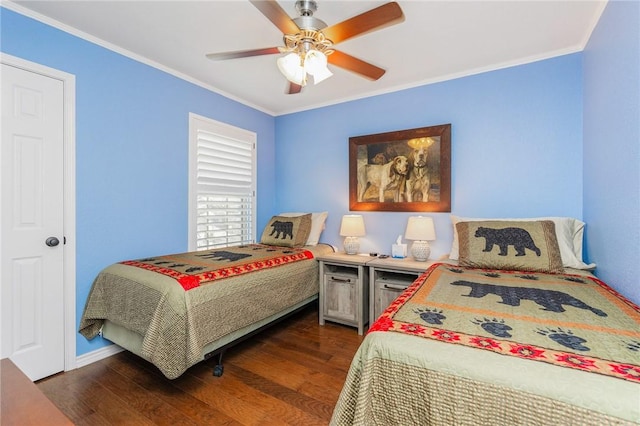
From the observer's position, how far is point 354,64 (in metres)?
1.98

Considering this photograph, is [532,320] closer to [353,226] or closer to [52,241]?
[353,226]

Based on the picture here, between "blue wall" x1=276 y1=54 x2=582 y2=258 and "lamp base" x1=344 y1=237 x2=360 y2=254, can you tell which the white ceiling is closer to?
"blue wall" x1=276 y1=54 x2=582 y2=258

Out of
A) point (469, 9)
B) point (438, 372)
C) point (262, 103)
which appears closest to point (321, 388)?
point (438, 372)

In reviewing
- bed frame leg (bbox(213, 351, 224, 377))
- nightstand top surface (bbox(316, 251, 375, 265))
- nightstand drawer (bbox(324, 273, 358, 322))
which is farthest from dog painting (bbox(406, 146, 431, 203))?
bed frame leg (bbox(213, 351, 224, 377))

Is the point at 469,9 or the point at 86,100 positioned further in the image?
the point at 86,100

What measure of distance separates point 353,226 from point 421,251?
77 centimetres

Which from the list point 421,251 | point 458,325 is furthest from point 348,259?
point 458,325

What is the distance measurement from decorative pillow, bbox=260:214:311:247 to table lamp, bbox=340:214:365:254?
18.6 inches

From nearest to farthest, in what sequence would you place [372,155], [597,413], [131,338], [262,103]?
[597,413] → [131,338] → [372,155] → [262,103]

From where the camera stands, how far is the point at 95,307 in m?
2.20

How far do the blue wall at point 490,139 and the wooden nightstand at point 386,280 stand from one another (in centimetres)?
53

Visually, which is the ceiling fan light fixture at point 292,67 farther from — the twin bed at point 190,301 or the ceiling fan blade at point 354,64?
the twin bed at point 190,301

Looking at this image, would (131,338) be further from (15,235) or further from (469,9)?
(469,9)

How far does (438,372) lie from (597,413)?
380 mm
